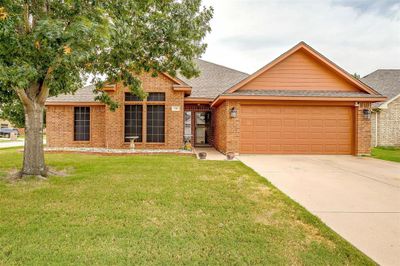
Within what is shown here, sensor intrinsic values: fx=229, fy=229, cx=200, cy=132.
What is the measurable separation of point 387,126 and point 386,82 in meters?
6.01

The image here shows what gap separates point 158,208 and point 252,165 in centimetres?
509

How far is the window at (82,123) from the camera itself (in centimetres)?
1348

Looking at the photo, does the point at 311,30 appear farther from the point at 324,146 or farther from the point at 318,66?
the point at 324,146

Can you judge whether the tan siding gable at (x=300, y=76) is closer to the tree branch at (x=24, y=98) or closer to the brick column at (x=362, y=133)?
the brick column at (x=362, y=133)

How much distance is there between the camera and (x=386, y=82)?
20469 millimetres

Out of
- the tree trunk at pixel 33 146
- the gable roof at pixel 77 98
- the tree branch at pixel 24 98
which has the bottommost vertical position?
the tree trunk at pixel 33 146

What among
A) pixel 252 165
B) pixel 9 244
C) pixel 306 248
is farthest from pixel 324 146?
pixel 9 244

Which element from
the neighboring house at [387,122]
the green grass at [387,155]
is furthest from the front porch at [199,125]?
the neighboring house at [387,122]

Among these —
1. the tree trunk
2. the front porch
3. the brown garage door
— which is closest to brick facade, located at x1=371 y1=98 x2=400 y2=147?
the brown garage door

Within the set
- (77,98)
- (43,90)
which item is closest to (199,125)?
(77,98)

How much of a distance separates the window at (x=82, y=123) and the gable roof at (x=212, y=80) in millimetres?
6327

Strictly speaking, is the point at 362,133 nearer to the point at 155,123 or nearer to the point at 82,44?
the point at 155,123

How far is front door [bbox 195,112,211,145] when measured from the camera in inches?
606

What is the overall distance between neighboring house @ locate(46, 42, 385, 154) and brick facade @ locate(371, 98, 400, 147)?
7594 millimetres
